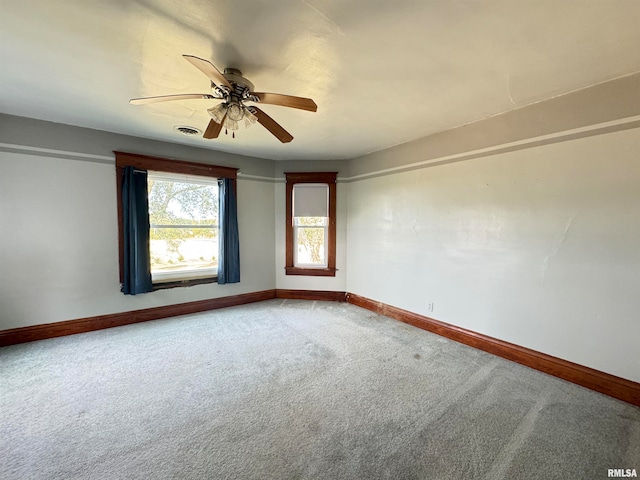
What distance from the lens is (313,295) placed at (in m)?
4.97

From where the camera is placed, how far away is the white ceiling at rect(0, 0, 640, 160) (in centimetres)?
153

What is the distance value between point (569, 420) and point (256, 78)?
348 centimetres

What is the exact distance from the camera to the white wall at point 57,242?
9.97 ft

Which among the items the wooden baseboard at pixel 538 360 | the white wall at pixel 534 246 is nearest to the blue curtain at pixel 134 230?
the white wall at pixel 534 246

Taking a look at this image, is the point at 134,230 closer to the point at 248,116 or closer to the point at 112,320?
the point at 112,320

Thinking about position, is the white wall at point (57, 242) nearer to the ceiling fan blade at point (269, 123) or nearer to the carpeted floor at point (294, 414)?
the carpeted floor at point (294, 414)

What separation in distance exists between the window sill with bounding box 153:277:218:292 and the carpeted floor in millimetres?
896

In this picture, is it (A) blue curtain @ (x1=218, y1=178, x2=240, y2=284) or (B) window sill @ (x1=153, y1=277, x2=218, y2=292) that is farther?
(A) blue curtain @ (x1=218, y1=178, x2=240, y2=284)

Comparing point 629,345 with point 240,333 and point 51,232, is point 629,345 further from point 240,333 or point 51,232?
point 51,232

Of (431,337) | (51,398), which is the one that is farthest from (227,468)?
(431,337)

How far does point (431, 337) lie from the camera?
3398 millimetres

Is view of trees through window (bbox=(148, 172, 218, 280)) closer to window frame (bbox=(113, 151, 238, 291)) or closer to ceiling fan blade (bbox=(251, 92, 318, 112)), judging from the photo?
window frame (bbox=(113, 151, 238, 291))

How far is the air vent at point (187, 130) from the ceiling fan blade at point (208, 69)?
172 cm

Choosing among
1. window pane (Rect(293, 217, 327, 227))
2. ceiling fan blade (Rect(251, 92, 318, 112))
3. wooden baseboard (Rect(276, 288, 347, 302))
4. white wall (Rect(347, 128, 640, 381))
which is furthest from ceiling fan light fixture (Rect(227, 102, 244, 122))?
wooden baseboard (Rect(276, 288, 347, 302))
